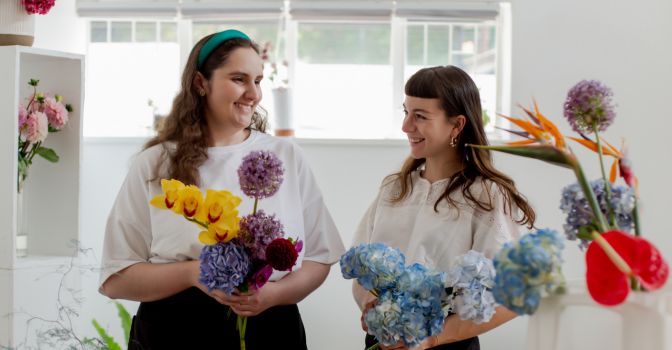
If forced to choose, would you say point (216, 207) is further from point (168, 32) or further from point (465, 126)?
point (168, 32)

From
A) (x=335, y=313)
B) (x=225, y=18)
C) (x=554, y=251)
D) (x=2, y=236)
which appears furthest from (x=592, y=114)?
(x=225, y=18)

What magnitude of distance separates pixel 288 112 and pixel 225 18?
60 centimetres

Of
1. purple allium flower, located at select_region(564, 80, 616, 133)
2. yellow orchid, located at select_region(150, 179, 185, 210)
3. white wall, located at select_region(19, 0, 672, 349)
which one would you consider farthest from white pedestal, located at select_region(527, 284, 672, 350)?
white wall, located at select_region(19, 0, 672, 349)

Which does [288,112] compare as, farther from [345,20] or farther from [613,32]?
[613,32]

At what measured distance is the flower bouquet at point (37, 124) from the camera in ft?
9.55

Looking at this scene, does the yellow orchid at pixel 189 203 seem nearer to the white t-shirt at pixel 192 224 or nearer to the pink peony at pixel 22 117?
the white t-shirt at pixel 192 224

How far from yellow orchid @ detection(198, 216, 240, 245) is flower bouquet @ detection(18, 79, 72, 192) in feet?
6.16

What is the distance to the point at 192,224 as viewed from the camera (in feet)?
6.39

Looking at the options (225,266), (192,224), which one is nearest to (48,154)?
(192,224)

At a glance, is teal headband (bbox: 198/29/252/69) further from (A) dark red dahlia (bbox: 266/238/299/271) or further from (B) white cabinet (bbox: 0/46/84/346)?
(B) white cabinet (bbox: 0/46/84/346)

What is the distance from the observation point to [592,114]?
1000mm

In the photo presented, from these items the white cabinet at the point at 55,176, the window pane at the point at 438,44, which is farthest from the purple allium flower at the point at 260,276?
the window pane at the point at 438,44

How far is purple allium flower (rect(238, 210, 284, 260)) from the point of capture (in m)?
1.25

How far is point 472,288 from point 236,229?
0.37 m
